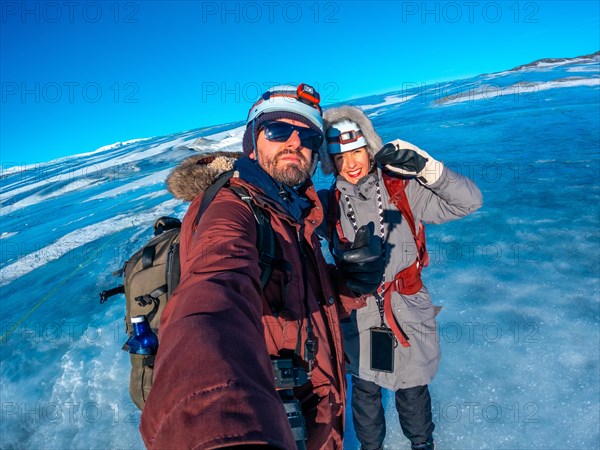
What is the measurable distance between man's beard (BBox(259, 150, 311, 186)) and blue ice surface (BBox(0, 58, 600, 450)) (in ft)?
5.73

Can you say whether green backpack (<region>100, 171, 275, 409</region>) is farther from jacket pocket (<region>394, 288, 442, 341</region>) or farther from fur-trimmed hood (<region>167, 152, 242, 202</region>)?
jacket pocket (<region>394, 288, 442, 341</region>)

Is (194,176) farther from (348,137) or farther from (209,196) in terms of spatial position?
(348,137)

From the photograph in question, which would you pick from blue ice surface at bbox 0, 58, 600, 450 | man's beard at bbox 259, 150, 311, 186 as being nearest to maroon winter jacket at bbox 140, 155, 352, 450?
man's beard at bbox 259, 150, 311, 186

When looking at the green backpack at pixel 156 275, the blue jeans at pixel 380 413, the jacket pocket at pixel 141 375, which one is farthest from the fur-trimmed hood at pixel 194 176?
the blue jeans at pixel 380 413

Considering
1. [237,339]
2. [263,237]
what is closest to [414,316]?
[263,237]

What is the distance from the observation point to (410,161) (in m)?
1.58

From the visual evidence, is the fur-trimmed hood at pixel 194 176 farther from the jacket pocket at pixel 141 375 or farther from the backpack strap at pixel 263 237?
the jacket pocket at pixel 141 375

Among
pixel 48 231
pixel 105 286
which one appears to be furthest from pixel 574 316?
pixel 48 231

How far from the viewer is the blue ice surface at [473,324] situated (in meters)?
1.97

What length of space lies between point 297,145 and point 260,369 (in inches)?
46.0

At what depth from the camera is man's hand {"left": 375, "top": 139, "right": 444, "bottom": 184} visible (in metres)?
1.56

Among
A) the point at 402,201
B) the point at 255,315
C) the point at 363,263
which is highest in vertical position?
the point at 255,315

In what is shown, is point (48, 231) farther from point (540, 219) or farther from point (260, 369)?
point (540, 219)

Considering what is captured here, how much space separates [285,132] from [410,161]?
2.05 feet
